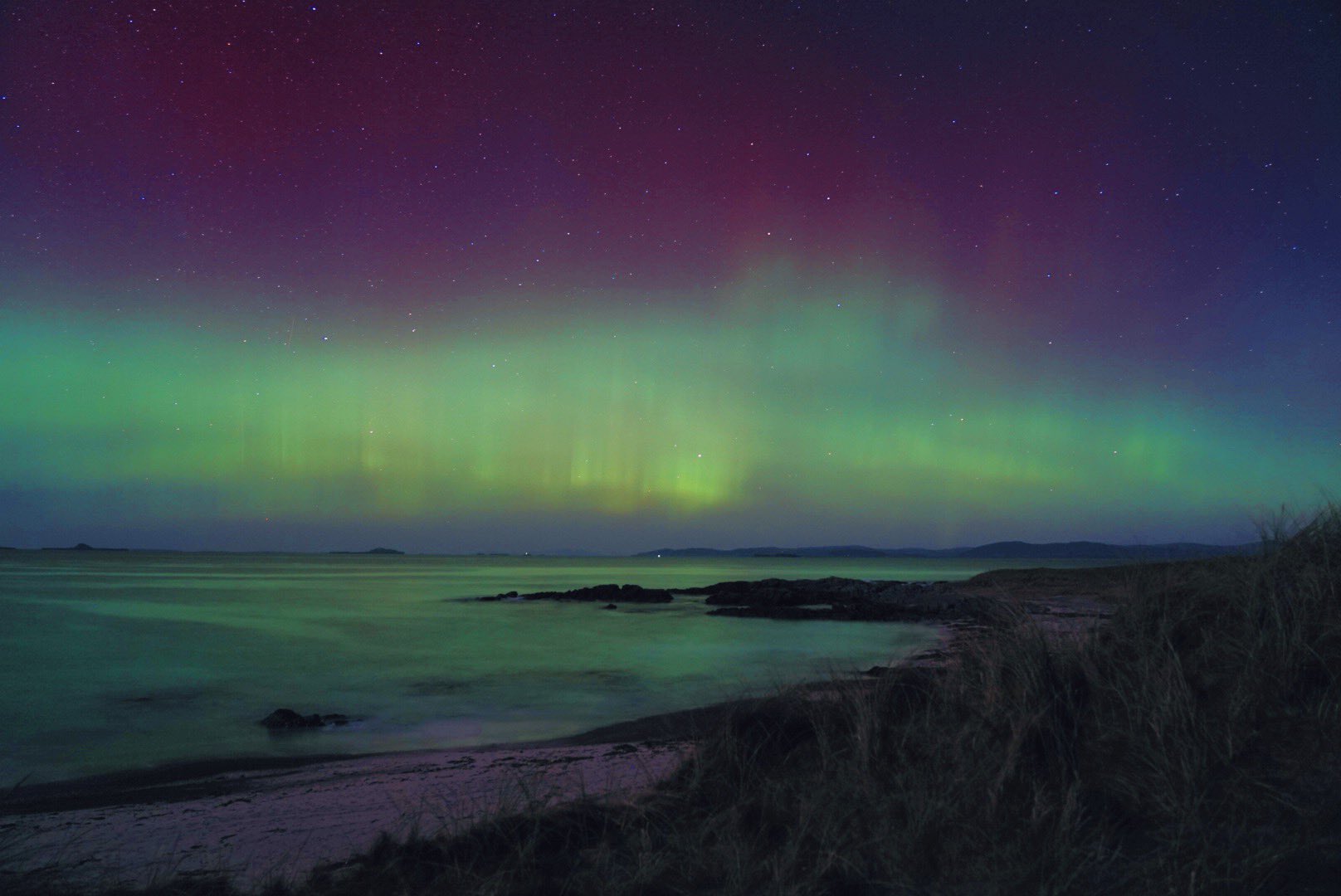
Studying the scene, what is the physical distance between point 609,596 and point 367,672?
26.1 metres

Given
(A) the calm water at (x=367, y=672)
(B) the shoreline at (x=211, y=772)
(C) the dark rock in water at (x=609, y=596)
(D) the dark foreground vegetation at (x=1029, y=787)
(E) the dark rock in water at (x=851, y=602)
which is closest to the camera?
(D) the dark foreground vegetation at (x=1029, y=787)

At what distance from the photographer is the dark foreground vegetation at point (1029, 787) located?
3857 millimetres

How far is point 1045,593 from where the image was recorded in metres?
32.6

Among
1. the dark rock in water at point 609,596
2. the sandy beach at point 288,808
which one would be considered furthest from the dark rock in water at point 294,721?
the dark rock in water at point 609,596

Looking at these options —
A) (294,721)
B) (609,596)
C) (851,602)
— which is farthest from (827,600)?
(294,721)

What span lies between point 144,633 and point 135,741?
19506 mm

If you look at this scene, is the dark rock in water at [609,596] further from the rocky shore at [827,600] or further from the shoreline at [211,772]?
the shoreline at [211,772]

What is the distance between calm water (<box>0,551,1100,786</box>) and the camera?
12.5 metres

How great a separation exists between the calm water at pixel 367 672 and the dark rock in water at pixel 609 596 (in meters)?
6.05

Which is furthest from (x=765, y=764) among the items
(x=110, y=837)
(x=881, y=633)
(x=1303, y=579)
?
(x=881, y=633)

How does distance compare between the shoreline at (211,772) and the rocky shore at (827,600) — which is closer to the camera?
the shoreline at (211,772)

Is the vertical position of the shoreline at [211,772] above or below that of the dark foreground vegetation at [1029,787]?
below

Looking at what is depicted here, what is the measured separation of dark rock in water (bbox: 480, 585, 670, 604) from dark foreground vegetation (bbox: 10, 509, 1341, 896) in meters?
37.3

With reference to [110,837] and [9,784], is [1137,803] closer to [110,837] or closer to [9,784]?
[110,837]
